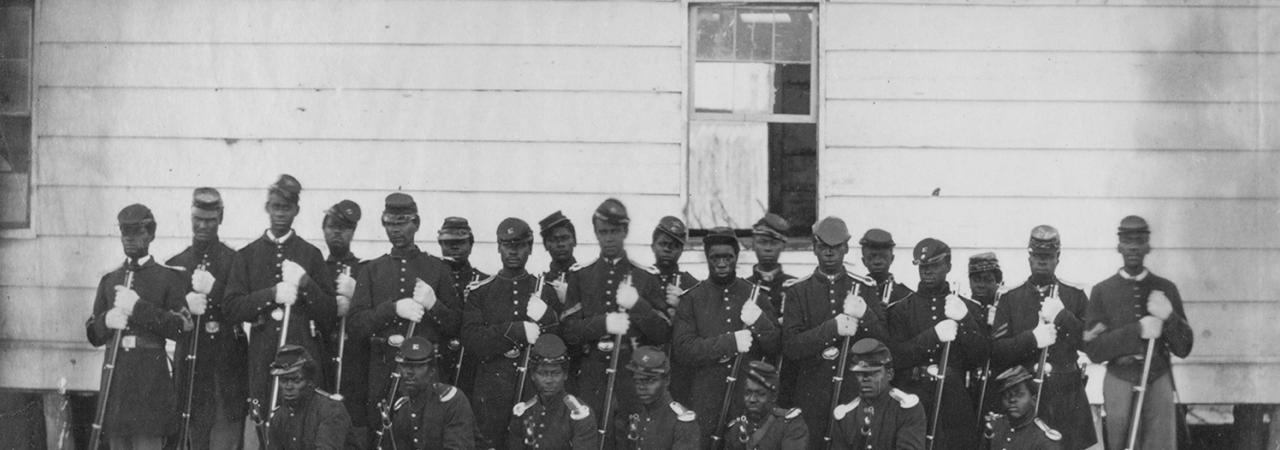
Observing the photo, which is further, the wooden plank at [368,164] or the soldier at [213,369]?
the wooden plank at [368,164]

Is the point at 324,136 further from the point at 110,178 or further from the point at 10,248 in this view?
the point at 10,248

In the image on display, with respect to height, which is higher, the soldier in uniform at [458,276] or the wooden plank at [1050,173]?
the wooden plank at [1050,173]

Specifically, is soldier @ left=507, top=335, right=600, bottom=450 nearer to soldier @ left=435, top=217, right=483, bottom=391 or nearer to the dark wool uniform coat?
soldier @ left=435, top=217, right=483, bottom=391

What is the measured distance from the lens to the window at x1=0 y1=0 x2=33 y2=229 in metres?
9.43

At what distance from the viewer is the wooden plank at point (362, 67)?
30.2 feet

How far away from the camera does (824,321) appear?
7625mm

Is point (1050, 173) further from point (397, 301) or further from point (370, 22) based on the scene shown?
point (370, 22)

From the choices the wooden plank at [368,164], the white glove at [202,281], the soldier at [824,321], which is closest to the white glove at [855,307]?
the soldier at [824,321]

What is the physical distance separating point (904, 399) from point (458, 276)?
2.78 metres

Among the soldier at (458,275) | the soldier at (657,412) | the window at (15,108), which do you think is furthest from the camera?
the window at (15,108)

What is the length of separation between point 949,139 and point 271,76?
15.0 feet

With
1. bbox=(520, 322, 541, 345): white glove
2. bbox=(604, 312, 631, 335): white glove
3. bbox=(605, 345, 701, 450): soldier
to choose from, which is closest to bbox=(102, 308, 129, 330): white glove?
bbox=(520, 322, 541, 345): white glove

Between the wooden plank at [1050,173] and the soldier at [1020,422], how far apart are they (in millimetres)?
2065

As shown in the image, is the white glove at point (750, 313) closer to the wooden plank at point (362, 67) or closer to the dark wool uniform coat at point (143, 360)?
the wooden plank at point (362, 67)
